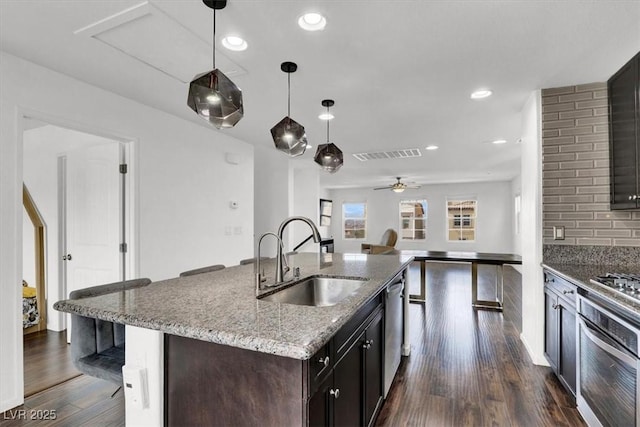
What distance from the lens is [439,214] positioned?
9.57 metres

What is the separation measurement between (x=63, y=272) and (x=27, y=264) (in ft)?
2.03

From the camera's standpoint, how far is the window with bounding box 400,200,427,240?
9.81 m

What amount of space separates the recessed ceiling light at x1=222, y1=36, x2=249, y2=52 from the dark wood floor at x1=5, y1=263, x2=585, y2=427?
2433 mm

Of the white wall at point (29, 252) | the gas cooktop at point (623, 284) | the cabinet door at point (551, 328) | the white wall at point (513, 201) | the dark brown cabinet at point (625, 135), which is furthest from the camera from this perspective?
the white wall at point (513, 201)

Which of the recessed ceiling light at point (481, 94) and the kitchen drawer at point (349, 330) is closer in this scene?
the kitchen drawer at point (349, 330)

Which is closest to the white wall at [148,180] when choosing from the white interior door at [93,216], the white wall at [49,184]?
the white interior door at [93,216]

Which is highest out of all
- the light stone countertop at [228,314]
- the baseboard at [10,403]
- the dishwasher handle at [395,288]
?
the light stone countertop at [228,314]

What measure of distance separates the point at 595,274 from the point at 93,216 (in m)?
4.23

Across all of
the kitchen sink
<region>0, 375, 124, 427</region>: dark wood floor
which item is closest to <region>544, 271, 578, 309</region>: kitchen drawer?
the kitchen sink

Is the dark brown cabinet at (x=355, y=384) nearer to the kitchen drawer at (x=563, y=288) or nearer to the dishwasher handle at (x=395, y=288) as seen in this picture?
the dishwasher handle at (x=395, y=288)

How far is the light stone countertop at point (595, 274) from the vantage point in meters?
1.46

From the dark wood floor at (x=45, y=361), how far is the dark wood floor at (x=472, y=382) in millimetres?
2503

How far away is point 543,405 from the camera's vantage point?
7.09 ft

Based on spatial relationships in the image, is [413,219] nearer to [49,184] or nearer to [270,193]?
[270,193]
